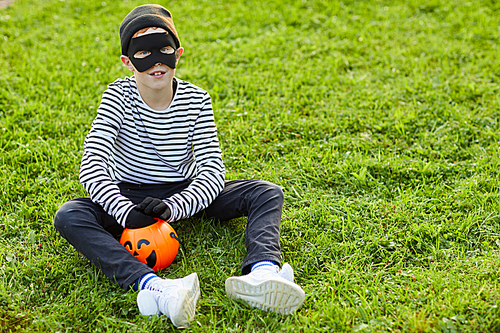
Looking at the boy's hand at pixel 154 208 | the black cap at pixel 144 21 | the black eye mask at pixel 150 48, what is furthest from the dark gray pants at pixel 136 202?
the black cap at pixel 144 21

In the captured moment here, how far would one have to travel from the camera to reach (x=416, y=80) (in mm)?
5789

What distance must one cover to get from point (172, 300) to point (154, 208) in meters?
0.61

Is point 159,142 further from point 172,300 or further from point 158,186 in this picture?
point 172,300

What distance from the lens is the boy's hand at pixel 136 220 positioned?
3.05m

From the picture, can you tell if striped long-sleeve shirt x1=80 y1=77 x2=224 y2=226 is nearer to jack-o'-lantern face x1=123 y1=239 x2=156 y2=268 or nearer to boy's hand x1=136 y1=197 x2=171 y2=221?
boy's hand x1=136 y1=197 x2=171 y2=221

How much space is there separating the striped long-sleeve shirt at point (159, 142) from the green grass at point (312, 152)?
0.42m

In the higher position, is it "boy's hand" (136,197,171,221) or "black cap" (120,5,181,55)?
"black cap" (120,5,181,55)

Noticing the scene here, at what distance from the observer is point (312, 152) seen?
4.57m

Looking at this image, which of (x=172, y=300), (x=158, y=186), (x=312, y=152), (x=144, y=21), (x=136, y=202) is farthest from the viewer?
(x=312, y=152)

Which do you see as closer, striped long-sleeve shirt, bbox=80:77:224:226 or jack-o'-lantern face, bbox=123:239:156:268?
jack-o'-lantern face, bbox=123:239:156:268

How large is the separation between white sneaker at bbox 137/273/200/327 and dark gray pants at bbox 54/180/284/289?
17cm

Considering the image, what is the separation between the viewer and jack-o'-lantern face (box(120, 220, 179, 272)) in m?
3.06

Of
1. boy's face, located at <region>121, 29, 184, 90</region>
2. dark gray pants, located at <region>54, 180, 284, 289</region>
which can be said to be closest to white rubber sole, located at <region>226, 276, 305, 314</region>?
dark gray pants, located at <region>54, 180, 284, 289</region>

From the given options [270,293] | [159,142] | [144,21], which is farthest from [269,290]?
[144,21]
